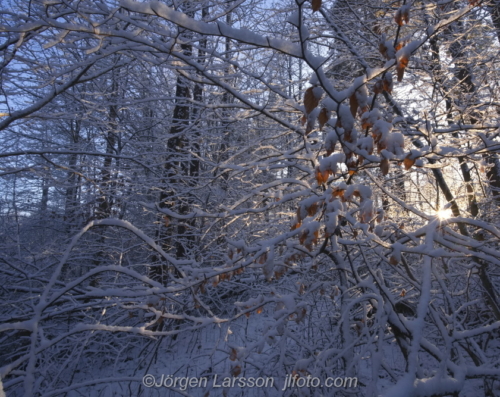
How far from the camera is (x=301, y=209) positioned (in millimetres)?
2098

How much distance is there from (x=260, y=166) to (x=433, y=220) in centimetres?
205

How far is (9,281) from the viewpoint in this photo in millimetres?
5324

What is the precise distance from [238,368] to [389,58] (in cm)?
250

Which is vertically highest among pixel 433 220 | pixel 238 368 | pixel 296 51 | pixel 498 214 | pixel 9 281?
pixel 296 51

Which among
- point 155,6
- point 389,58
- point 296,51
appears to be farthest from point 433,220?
point 155,6

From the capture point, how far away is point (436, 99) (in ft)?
14.1

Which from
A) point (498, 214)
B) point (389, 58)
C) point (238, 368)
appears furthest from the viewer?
point (498, 214)

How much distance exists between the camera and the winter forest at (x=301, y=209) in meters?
2.03

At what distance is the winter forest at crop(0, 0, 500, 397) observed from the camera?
2033 millimetres

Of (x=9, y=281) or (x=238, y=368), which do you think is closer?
(x=238, y=368)

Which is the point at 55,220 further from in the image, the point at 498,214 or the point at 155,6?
the point at 498,214

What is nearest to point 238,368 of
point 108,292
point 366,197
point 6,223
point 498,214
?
point 108,292

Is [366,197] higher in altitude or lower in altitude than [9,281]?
higher

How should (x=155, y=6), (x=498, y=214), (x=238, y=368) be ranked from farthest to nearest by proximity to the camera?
(x=498, y=214) < (x=238, y=368) < (x=155, y=6)
